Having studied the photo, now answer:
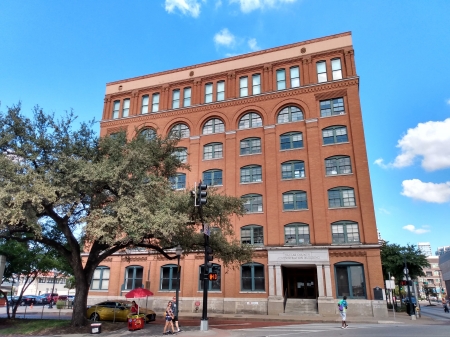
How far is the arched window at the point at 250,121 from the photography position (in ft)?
120

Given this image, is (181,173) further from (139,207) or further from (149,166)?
(139,207)

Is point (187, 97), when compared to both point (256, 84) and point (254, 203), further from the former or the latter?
point (254, 203)

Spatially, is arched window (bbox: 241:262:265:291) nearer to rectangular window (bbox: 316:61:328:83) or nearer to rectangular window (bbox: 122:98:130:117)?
rectangular window (bbox: 316:61:328:83)

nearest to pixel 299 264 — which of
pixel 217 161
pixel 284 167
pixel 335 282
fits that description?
pixel 335 282

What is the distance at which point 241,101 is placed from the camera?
37.5 meters

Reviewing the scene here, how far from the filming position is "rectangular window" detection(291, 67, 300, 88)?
3624 cm

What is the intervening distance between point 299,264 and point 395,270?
21165 millimetres

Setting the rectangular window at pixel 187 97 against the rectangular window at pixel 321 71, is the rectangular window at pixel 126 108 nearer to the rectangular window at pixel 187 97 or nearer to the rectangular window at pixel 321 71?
the rectangular window at pixel 187 97

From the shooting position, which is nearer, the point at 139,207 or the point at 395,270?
the point at 139,207

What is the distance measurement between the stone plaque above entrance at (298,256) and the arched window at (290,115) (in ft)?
43.7

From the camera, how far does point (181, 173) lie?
122ft

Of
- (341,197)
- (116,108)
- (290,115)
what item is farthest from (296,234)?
(116,108)

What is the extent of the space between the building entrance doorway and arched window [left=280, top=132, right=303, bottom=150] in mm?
11878

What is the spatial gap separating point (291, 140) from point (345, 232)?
10355 mm
